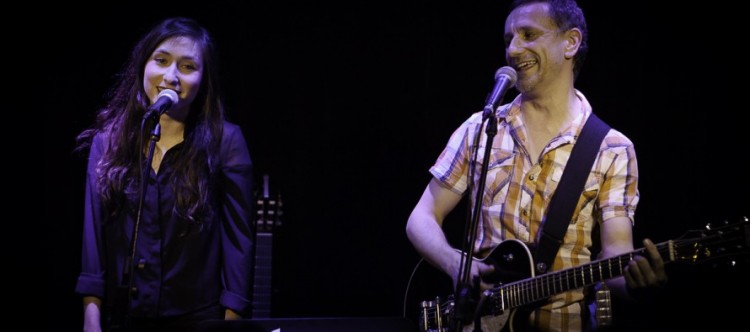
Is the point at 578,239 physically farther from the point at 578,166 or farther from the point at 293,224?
the point at 293,224

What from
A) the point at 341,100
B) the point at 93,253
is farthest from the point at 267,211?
the point at 93,253

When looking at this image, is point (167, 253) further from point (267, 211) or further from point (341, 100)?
point (341, 100)

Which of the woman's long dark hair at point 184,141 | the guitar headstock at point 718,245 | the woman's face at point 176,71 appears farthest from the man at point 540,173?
the woman's face at point 176,71

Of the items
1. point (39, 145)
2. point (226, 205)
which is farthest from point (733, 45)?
point (39, 145)

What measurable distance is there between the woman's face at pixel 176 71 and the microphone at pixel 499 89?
1516mm

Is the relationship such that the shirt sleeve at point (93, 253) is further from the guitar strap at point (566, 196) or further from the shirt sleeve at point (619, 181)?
the shirt sleeve at point (619, 181)

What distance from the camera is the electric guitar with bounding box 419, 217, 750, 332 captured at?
8.90 feet

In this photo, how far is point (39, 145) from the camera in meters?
4.87

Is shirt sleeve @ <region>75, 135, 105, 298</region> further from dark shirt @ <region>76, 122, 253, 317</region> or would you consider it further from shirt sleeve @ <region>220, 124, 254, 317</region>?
shirt sleeve @ <region>220, 124, 254, 317</region>

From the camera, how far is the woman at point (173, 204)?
137 inches

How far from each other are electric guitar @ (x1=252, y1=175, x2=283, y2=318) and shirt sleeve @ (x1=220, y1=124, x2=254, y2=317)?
1.13 meters

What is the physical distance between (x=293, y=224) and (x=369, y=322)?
9.22ft

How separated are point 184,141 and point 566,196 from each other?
5.78ft

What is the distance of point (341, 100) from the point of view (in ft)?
17.0
